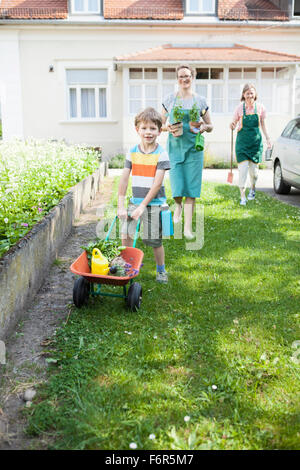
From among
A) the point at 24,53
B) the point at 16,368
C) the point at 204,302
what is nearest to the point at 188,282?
the point at 204,302

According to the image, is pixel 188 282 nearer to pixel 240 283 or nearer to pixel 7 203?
pixel 240 283

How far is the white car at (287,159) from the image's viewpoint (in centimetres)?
921

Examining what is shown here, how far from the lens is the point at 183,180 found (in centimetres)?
623

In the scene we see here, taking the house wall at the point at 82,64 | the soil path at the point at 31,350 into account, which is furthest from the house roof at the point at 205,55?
the soil path at the point at 31,350

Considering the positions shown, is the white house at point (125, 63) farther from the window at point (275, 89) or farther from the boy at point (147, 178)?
the boy at point (147, 178)

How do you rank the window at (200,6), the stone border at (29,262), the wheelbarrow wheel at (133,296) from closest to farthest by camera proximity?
1. the stone border at (29,262)
2. the wheelbarrow wheel at (133,296)
3. the window at (200,6)

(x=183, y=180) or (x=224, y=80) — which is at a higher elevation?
(x=224, y=80)

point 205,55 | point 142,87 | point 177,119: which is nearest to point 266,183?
point 177,119

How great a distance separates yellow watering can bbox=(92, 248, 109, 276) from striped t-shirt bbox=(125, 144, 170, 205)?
2.49ft

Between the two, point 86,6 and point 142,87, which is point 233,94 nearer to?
point 142,87

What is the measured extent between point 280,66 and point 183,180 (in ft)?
44.5

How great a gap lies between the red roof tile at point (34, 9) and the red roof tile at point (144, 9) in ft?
5.91

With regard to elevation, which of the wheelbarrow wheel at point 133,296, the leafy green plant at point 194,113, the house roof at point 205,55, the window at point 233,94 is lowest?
the wheelbarrow wheel at point 133,296

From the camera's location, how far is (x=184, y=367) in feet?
10.1
